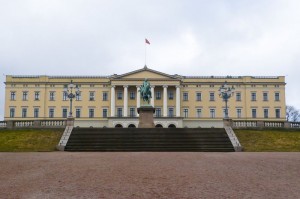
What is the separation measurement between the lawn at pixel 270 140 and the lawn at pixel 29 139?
16956mm

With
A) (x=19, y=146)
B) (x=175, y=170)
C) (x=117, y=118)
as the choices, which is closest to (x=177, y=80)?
(x=117, y=118)

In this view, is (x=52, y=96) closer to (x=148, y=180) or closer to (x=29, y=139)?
(x=29, y=139)

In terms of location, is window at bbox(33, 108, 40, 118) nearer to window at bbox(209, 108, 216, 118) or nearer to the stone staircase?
window at bbox(209, 108, 216, 118)

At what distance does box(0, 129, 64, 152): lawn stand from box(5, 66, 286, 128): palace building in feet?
175

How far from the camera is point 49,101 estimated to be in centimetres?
9175

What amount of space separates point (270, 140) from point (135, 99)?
60075 millimetres

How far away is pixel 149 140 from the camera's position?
1277 inches

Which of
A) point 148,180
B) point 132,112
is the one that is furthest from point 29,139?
point 132,112

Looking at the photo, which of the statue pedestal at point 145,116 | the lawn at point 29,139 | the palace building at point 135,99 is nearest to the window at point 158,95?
the palace building at point 135,99

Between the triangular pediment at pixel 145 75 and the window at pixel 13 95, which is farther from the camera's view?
the window at pixel 13 95

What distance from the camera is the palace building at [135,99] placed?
9069 centimetres

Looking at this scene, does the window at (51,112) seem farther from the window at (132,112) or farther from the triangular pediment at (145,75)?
the window at (132,112)

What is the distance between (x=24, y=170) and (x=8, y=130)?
24553mm

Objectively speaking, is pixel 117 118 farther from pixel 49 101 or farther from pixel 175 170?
pixel 175 170
